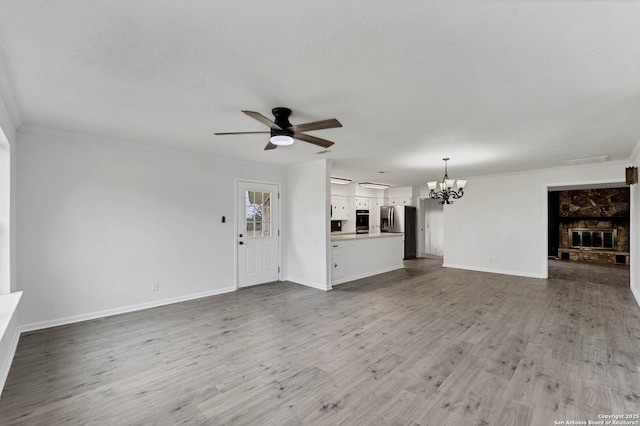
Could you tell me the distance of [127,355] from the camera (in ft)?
A: 9.44

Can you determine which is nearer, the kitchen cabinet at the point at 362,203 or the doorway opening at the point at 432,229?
the kitchen cabinet at the point at 362,203

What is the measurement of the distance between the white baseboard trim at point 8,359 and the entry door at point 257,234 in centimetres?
292

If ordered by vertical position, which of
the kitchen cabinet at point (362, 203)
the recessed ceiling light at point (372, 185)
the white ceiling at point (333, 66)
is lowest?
the kitchen cabinet at point (362, 203)

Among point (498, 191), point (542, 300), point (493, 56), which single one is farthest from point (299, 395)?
point (498, 191)

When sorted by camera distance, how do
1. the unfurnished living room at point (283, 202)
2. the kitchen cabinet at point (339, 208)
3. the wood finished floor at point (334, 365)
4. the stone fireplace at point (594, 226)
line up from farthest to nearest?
the stone fireplace at point (594, 226) < the kitchen cabinet at point (339, 208) < the wood finished floor at point (334, 365) < the unfurnished living room at point (283, 202)

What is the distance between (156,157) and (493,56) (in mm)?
4473

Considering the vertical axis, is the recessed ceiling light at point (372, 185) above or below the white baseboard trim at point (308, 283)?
above

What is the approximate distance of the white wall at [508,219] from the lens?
6.18 m

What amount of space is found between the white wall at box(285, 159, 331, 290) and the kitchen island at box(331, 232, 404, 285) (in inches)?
16.4

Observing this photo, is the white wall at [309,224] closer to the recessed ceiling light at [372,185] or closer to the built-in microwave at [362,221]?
the recessed ceiling light at [372,185]

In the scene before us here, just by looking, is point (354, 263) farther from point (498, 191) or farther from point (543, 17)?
point (543, 17)

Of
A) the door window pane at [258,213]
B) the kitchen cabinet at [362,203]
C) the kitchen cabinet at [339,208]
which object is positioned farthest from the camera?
the kitchen cabinet at [362,203]

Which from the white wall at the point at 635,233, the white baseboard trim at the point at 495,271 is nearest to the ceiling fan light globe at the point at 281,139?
the white wall at the point at 635,233

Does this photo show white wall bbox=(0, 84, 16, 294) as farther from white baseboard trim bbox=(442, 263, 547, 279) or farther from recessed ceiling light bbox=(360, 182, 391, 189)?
white baseboard trim bbox=(442, 263, 547, 279)
